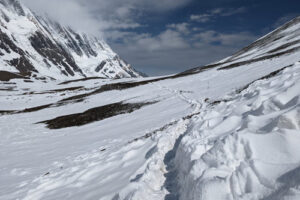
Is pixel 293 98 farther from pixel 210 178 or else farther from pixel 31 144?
pixel 31 144

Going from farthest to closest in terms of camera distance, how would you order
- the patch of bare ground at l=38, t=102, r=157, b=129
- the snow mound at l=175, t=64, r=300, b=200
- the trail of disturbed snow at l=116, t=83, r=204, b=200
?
the patch of bare ground at l=38, t=102, r=157, b=129
the trail of disturbed snow at l=116, t=83, r=204, b=200
the snow mound at l=175, t=64, r=300, b=200

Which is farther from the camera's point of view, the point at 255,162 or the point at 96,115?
the point at 96,115

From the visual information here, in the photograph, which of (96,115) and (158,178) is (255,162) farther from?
(96,115)

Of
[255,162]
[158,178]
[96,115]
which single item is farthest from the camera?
[96,115]

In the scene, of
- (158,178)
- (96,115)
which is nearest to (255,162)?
(158,178)

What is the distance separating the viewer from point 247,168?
4039 millimetres

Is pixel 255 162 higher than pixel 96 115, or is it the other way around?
pixel 255 162

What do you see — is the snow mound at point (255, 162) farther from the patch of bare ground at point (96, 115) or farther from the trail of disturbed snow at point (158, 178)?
the patch of bare ground at point (96, 115)

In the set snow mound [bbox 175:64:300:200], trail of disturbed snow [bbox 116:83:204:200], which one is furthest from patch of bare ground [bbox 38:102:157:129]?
snow mound [bbox 175:64:300:200]

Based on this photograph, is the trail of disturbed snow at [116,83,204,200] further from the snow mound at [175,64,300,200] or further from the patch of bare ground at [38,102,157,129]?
the patch of bare ground at [38,102,157,129]

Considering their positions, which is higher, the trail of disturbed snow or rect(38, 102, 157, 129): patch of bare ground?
rect(38, 102, 157, 129): patch of bare ground

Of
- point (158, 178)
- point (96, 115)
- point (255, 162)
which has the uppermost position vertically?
point (255, 162)

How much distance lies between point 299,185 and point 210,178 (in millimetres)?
1553

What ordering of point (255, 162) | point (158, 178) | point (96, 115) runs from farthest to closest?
1. point (96, 115)
2. point (158, 178)
3. point (255, 162)
